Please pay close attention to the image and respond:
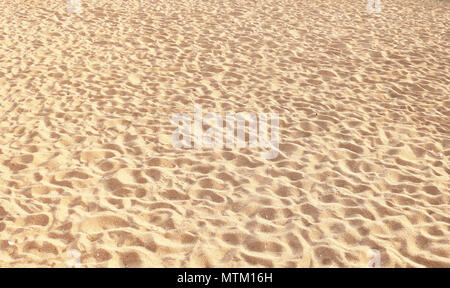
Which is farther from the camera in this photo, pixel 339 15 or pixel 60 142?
pixel 339 15

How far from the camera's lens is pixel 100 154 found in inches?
207

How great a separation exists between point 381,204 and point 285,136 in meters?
1.55

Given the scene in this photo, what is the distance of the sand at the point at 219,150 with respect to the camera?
4074mm

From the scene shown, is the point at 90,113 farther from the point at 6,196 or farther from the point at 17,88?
the point at 6,196

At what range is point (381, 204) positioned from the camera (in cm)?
458

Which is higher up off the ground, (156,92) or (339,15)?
(339,15)

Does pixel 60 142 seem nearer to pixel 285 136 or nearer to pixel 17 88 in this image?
pixel 17 88

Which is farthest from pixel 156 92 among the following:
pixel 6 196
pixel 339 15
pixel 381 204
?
pixel 339 15

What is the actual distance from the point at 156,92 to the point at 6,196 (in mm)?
2768

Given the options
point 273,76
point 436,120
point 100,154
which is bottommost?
point 100,154

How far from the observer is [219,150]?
5426 millimetres

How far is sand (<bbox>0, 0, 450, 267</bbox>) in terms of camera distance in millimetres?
4074
